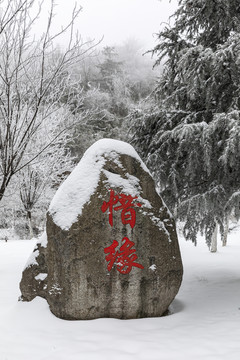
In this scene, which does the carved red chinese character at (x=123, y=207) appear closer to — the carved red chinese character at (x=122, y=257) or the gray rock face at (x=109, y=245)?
the gray rock face at (x=109, y=245)

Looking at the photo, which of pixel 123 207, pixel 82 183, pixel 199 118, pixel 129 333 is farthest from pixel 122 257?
pixel 199 118

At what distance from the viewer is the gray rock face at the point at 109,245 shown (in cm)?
390

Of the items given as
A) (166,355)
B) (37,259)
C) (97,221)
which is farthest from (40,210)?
(166,355)

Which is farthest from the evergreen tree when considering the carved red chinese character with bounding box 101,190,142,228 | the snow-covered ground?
the snow-covered ground

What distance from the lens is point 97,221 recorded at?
157 inches

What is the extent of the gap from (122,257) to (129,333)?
0.87m

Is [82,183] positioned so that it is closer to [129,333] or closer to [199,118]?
[129,333]

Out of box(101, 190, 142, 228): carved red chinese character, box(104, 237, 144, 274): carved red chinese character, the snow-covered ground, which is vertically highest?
box(101, 190, 142, 228): carved red chinese character

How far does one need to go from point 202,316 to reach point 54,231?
2.26 m

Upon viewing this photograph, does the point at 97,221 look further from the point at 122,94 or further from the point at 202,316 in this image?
the point at 122,94

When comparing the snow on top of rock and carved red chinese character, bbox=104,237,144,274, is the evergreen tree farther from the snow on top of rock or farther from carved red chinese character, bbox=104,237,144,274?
carved red chinese character, bbox=104,237,144,274

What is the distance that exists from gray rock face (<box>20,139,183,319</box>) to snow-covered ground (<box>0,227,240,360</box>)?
0.83ft

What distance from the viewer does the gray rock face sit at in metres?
3.90

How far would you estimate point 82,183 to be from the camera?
4.20 meters
